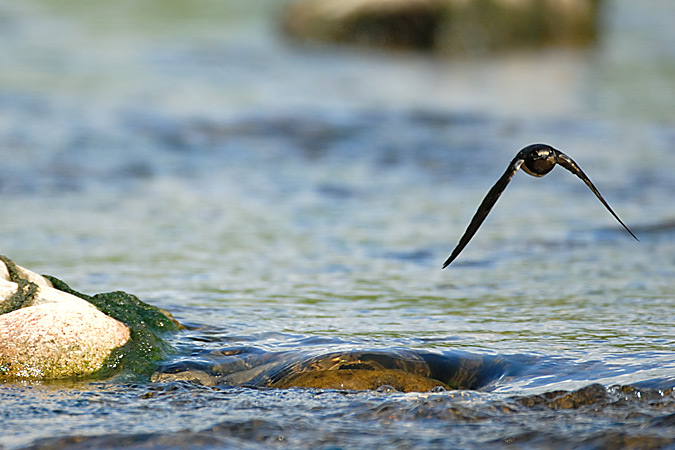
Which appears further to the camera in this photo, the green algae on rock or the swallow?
the green algae on rock

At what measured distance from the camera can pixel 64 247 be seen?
19.2ft

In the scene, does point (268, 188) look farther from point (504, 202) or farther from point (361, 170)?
point (504, 202)

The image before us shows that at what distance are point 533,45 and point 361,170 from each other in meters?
A: 8.08

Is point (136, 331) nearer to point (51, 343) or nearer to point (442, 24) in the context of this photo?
point (51, 343)

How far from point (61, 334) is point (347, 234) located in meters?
2.84

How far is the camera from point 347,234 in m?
6.31

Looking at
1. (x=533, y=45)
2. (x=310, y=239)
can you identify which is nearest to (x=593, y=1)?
(x=533, y=45)

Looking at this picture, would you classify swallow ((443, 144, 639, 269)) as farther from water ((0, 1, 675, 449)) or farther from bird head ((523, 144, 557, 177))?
water ((0, 1, 675, 449))

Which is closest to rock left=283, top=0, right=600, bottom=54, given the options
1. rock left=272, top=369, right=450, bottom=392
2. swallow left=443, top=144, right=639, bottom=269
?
swallow left=443, top=144, right=639, bottom=269

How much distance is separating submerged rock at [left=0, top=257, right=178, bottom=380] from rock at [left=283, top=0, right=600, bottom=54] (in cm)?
1163

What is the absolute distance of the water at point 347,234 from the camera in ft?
11.0

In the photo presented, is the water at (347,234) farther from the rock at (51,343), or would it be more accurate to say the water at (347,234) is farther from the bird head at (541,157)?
the bird head at (541,157)

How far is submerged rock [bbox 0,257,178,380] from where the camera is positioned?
366cm

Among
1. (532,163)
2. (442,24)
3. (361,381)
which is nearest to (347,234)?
(361,381)
